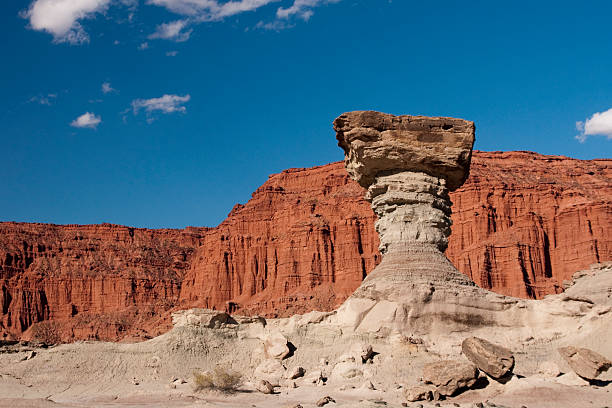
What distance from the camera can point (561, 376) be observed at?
70.0ft

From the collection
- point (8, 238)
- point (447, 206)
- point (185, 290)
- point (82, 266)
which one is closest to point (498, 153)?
point (185, 290)

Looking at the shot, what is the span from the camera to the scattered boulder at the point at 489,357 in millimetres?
20875

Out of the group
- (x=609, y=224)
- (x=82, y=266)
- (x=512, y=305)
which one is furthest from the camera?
(x=82, y=266)

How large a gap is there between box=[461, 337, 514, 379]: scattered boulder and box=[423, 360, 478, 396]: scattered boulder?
1.35ft

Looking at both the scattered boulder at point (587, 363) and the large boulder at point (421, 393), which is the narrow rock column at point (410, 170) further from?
the large boulder at point (421, 393)

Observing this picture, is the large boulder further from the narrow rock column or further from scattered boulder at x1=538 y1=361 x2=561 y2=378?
the narrow rock column

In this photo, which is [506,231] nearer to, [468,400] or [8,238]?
[8,238]

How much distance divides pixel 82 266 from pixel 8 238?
13463 mm

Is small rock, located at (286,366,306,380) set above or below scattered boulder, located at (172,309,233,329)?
below

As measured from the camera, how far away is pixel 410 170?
2925 centimetres

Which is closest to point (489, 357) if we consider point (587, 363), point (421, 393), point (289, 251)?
point (421, 393)

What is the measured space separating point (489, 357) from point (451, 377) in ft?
4.00

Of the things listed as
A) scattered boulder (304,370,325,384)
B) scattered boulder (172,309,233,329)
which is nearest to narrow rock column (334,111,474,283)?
scattered boulder (304,370,325,384)

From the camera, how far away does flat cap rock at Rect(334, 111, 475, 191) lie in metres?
28.5
